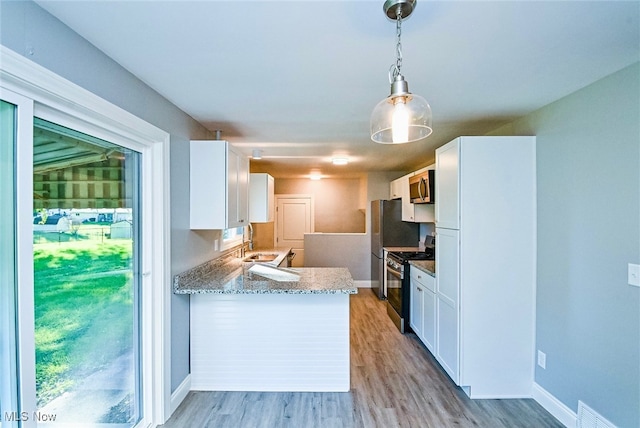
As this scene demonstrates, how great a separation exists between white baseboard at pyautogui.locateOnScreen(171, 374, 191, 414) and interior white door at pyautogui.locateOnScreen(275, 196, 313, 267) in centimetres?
467

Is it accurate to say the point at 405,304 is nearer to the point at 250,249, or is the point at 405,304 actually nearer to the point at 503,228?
the point at 503,228

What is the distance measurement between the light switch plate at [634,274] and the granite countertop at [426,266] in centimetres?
148

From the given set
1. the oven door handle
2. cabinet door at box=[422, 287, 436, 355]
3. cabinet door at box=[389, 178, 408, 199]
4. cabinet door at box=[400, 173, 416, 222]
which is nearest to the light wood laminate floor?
cabinet door at box=[422, 287, 436, 355]

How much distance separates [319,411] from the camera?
233 cm

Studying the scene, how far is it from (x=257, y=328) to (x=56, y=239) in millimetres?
1593

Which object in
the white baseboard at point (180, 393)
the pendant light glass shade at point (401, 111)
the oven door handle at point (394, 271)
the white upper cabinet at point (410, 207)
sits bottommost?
the white baseboard at point (180, 393)

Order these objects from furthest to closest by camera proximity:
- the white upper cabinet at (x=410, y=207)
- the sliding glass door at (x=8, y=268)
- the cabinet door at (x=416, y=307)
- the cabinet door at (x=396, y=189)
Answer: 1. the cabinet door at (x=396, y=189)
2. the white upper cabinet at (x=410, y=207)
3. the cabinet door at (x=416, y=307)
4. the sliding glass door at (x=8, y=268)

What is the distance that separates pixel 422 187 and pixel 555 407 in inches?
97.7

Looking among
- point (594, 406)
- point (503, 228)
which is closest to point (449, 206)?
point (503, 228)

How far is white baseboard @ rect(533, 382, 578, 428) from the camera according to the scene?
2121 millimetres

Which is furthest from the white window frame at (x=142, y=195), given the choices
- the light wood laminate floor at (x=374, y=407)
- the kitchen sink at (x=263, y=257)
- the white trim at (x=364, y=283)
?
the white trim at (x=364, y=283)

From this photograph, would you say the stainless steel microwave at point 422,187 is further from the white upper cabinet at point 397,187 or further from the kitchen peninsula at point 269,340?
the kitchen peninsula at point 269,340

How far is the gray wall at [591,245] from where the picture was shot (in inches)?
68.2

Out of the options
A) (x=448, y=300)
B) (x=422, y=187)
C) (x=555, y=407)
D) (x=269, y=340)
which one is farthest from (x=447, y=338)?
(x=422, y=187)
